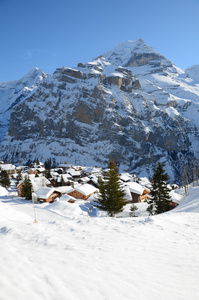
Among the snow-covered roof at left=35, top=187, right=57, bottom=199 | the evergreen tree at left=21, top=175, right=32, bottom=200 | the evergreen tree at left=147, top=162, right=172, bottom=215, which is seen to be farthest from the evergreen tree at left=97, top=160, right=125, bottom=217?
the evergreen tree at left=21, top=175, right=32, bottom=200

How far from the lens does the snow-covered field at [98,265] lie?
14.1 ft

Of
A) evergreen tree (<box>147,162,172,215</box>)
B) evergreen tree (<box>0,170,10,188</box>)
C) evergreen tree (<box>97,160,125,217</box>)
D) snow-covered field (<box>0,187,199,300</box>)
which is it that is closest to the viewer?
snow-covered field (<box>0,187,199,300</box>)

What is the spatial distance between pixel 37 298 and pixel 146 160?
183823 mm

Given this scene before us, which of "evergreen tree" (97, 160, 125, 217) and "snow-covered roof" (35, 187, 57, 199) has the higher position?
"evergreen tree" (97, 160, 125, 217)

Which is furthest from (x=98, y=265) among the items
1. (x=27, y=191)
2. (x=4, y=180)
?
(x=4, y=180)

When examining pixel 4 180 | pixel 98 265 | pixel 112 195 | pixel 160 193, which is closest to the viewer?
pixel 98 265

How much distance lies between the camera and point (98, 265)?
5.67 metres

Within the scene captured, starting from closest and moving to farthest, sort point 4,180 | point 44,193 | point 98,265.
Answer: point 98,265
point 44,193
point 4,180

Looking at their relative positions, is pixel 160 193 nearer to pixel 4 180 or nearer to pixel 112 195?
pixel 112 195

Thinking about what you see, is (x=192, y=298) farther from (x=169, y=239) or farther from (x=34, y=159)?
(x=34, y=159)

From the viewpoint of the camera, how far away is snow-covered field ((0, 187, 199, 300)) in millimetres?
4297

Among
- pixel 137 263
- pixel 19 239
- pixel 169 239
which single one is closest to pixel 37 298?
pixel 137 263

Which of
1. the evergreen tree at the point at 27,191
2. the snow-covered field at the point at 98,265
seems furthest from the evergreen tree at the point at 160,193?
the evergreen tree at the point at 27,191

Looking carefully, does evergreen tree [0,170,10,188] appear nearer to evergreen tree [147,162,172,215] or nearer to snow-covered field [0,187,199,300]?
evergreen tree [147,162,172,215]
